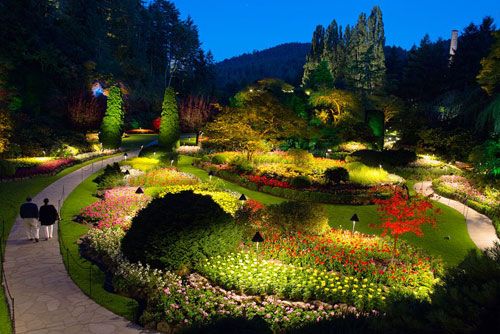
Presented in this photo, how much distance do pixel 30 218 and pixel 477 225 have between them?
55.4 ft

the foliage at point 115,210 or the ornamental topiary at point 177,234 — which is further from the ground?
the ornamental topiary at point 177,234

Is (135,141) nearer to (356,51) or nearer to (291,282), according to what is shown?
(291,282)

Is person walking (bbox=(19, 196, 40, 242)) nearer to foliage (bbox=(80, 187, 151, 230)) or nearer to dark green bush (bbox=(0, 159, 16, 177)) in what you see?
foliage (bbox=(80, 187, 151, 230))

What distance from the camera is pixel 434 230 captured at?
13734 millimetres

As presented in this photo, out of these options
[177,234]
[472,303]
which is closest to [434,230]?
[177,234]

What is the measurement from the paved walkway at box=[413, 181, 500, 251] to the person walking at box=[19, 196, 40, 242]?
14657 millimetres

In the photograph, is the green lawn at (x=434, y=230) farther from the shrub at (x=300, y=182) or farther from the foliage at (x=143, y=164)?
the foliage at (x=143, y=164)

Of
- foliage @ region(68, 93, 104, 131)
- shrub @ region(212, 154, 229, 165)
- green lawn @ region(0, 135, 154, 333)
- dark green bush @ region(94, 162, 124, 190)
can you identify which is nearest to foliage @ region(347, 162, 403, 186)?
shrub @ region(212, 154, 229, 165)

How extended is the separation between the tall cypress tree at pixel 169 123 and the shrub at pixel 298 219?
2059cm

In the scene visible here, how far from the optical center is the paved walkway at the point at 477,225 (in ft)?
41.4

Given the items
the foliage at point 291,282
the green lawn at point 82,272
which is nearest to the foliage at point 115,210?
the green lawn at point 82,272

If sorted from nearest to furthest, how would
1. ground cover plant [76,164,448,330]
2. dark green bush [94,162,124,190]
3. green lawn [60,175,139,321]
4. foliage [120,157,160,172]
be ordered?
ground cover plant [76,164,448,330] < green lawn [60,175,139,321] < dark green bush [94,162,124,190] < foliage [120,157,160,172]

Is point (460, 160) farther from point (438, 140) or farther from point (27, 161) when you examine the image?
point (27, 161)

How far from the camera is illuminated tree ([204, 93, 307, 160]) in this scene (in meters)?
24.5
